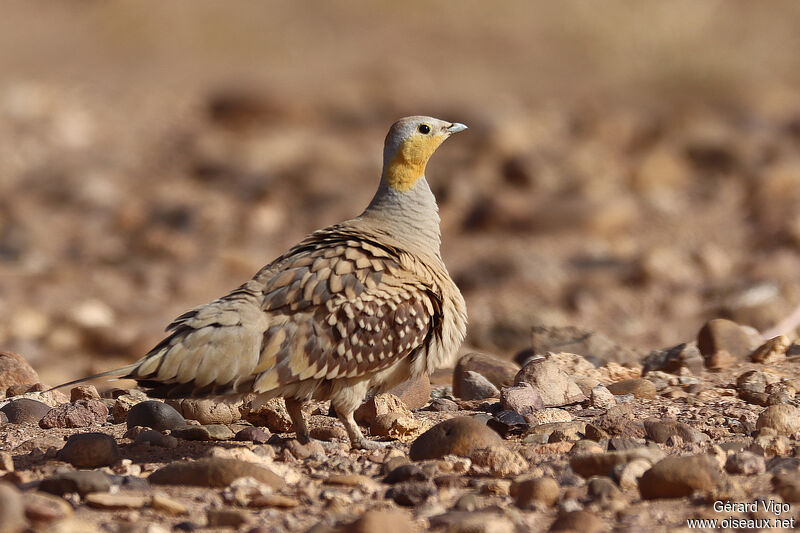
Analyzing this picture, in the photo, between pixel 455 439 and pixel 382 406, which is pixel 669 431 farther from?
pixel 382 406

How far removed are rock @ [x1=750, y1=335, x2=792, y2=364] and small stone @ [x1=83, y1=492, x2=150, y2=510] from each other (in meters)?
4.34

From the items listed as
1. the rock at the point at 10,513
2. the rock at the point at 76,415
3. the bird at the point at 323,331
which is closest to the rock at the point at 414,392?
the bird at the point at 323,331

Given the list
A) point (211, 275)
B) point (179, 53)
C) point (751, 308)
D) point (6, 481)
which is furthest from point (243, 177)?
point (6, 481)

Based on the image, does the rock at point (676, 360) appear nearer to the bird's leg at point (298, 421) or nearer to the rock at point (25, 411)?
the bird's leg at point (298, 421)

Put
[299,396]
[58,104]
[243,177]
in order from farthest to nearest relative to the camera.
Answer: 1. [58,104]
2. [243,177]
3. [299,396]

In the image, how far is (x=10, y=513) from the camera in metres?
3.44

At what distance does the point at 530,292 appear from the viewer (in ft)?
39.8

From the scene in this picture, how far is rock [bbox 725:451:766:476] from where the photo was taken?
4.30m

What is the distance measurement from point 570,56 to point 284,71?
6529 mm

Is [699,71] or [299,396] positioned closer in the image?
[299,396]

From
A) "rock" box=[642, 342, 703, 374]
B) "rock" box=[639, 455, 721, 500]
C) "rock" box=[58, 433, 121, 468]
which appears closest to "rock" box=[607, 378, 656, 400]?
"rock" box=[642, 342, 703, 374]

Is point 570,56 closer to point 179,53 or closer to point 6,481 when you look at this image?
point 179,53

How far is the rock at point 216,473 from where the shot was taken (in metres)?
4.25

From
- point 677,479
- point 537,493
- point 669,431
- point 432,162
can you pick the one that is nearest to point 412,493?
point 537,493
